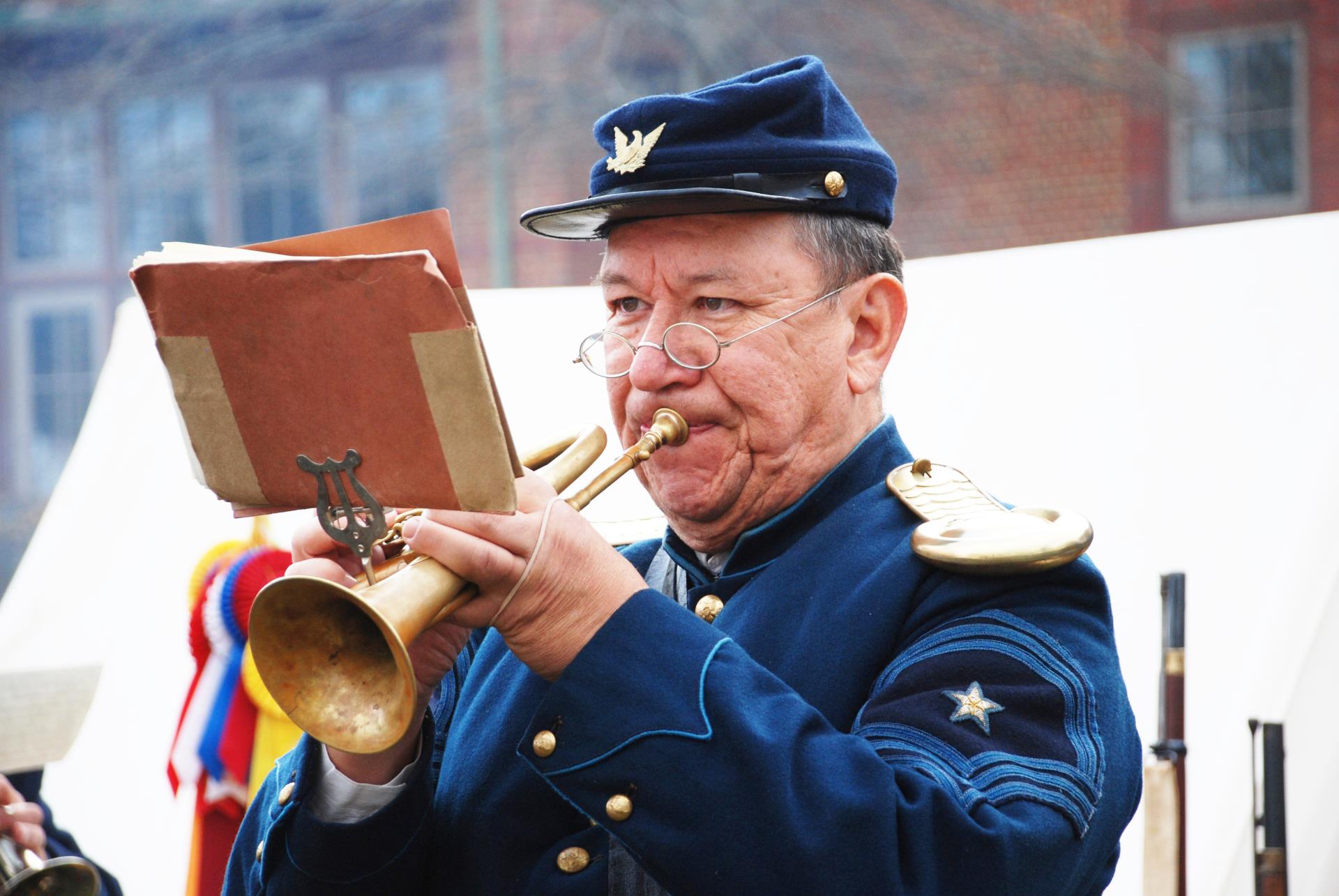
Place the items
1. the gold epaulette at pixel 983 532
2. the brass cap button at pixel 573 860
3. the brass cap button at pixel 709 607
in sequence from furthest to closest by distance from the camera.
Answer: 1. the brass cap button at pixel 709 607
2. the brass cap button at pixel 573 860
3. the gold epaulette at pixel 983 532

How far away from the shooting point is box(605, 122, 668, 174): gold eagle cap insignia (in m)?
2.13

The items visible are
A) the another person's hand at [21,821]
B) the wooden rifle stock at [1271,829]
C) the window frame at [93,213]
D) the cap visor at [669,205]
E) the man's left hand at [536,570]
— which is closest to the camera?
the man's left hand at [536,570]

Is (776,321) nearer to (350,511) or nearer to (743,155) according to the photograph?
(743,155)

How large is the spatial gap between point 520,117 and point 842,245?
11.2m

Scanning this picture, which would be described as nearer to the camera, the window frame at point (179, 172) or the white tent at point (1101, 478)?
the white tent at point (1101, 478)

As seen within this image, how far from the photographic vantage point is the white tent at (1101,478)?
3.23 metres

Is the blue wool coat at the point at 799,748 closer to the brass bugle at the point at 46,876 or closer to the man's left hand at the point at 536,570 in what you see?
the man's left hand at the point at 536,570

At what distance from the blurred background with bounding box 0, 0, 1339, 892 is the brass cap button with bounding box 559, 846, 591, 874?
9931mm

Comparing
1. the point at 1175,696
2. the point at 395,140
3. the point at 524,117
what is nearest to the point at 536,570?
the point at 1175,696

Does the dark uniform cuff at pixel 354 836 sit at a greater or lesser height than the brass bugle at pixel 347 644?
lesser

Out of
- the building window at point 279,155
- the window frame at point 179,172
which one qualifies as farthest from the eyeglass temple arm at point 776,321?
the window frame at point 179,172

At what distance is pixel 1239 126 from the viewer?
40.2ft

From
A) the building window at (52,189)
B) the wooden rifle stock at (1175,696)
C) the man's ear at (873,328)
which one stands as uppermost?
the building window at (52,189)

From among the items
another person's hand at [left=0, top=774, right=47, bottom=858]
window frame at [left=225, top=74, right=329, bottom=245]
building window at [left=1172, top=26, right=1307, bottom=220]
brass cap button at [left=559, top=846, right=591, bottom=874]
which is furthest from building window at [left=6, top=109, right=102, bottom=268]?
brass cap button at [left=559, top=846, right=591, bottom=874]
